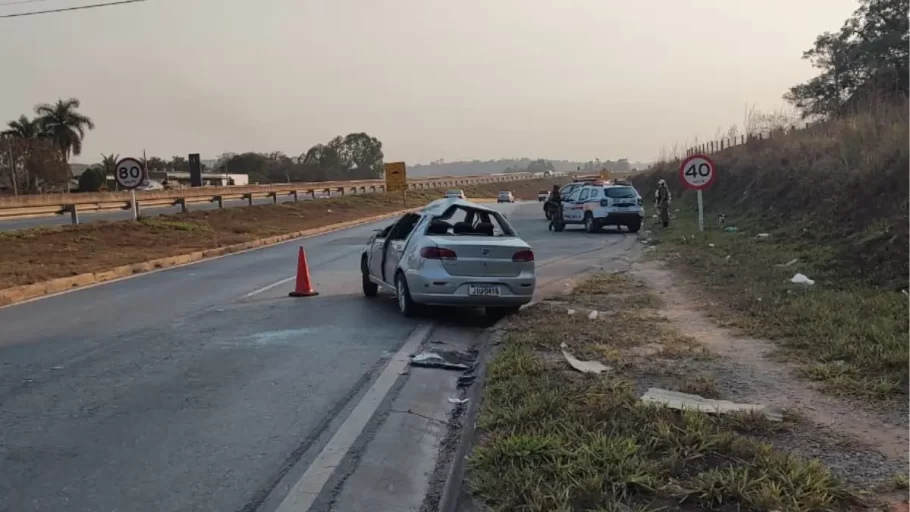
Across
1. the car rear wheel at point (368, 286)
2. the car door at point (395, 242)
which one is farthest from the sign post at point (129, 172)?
the car door at point (395, 242)

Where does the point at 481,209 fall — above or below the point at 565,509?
above

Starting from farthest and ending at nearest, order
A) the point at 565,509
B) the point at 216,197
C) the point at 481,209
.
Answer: the point at 216,197 → the point at 481,209 → the point at 565,509

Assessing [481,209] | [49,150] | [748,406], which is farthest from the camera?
[49,150]

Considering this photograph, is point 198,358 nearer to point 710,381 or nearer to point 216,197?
point 710,381

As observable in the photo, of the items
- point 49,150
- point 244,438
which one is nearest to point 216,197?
point 244,438

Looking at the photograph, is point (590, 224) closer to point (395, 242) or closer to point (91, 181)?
point (395, 242)

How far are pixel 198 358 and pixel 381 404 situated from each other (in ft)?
8.59

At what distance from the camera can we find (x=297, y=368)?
7914 millimetres

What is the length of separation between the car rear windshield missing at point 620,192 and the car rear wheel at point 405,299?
17.4 metres

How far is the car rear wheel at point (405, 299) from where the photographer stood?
10.8 metres

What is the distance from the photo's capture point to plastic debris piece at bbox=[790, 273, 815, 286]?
10594 mm

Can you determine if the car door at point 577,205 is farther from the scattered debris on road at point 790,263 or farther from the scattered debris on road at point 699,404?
the scattered debris on road at point 699,404

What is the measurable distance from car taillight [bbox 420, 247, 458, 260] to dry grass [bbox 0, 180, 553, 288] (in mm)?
8200

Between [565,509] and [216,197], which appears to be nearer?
[565,509]
